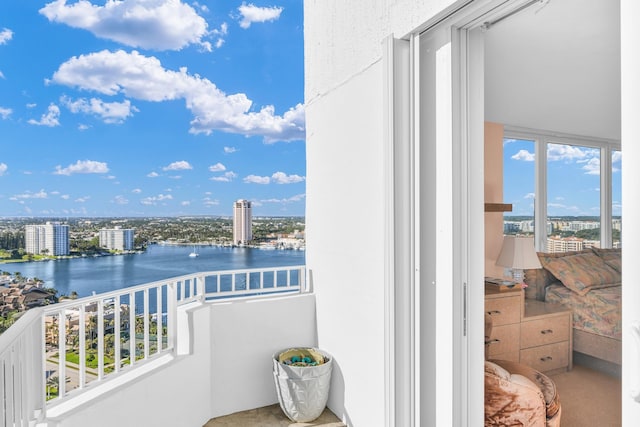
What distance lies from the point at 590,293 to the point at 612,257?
5.6 inches

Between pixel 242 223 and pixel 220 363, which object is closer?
pixel 220 363

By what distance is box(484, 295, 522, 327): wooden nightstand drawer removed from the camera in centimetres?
143

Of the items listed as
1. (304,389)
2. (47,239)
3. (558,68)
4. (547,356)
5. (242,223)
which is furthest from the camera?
(242,223)

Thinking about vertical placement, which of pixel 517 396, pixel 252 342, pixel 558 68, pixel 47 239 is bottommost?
pixel 252 342

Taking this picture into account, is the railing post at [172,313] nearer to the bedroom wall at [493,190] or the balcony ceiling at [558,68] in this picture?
the bedroom wall at [493,190]

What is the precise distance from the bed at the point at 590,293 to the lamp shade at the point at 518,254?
0.05 m

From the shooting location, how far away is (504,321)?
4.88 feet

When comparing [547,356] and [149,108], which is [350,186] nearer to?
[547,356]

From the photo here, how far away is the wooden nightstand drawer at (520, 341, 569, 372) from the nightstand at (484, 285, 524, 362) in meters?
0.04

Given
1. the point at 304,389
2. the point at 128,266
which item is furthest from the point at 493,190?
the point at 128,266

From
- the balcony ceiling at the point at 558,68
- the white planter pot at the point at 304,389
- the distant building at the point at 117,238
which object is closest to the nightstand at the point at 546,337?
the balcony ceiling at the point at 558,68

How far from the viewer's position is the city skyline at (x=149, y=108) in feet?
13.9

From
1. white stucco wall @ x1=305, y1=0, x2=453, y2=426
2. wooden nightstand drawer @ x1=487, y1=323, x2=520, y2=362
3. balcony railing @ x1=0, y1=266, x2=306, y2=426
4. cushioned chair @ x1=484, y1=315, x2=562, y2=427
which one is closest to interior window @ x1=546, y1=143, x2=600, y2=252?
wooden nightstand drawer @ x1=487, y1=323, x2=520, y2=362
